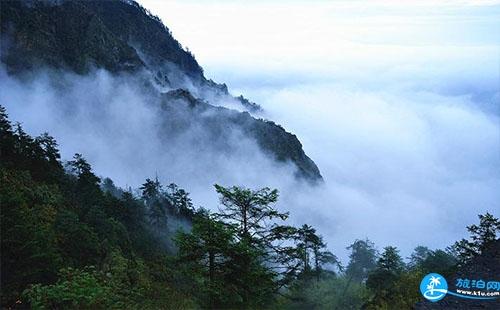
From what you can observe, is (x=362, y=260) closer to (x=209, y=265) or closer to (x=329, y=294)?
(x=329, y=294)

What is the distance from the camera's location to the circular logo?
11500 mm

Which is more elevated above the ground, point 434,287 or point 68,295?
point 434,287

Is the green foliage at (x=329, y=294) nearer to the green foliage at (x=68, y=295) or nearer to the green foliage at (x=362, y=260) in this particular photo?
the green foliage at (x=362, y=260)

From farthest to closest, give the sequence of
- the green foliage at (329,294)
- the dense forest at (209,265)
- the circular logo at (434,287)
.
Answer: the green foliage at (329,294)
the dense forest at (209,265)
the circular logo at (434,287)

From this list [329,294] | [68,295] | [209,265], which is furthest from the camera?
[329,294]

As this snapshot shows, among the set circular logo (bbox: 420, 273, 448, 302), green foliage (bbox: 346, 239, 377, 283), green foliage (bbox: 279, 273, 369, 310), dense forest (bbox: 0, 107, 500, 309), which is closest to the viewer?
circular logo (bbox: 420, 273, 448, 302)

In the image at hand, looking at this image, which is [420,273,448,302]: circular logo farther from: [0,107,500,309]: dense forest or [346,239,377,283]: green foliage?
[346,239,377,283]: green foliage

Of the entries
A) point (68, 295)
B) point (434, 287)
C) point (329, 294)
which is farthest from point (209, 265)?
point (329, 294)

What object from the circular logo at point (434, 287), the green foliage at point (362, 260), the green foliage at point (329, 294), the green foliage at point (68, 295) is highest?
the green foliage at point (362, 260)

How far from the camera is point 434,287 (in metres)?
11.6

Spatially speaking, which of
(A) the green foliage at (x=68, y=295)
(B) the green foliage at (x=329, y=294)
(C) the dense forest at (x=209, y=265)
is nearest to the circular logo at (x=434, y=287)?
(C) the dense forest at (x=209, y=265)

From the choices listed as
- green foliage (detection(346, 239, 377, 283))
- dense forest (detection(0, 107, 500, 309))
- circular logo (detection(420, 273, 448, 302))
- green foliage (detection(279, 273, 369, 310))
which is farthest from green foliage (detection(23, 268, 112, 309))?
green foliage (detection(346, 239, 377, 283))

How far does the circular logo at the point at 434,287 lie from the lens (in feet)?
37.7

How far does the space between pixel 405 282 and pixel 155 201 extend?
63.1 m
